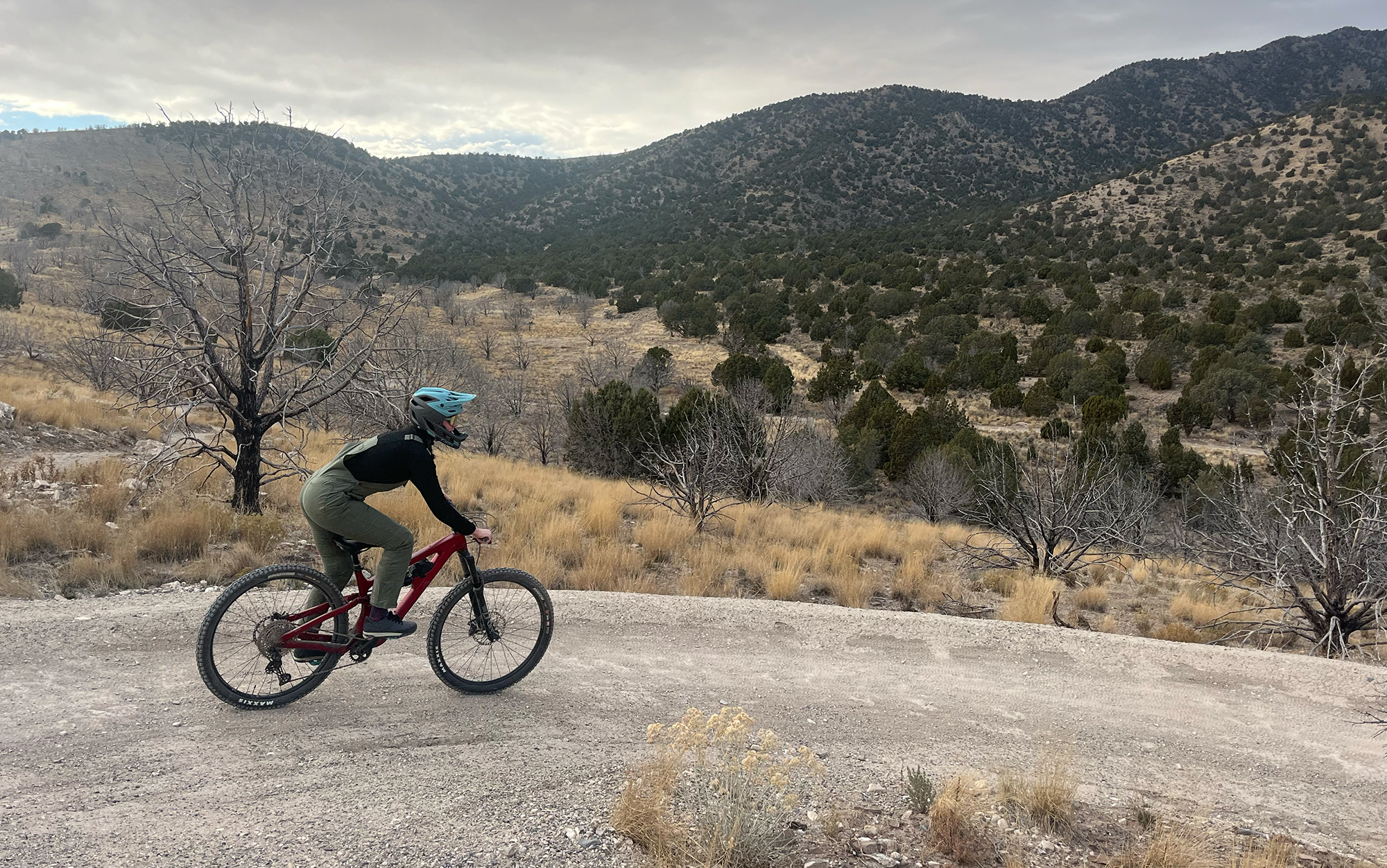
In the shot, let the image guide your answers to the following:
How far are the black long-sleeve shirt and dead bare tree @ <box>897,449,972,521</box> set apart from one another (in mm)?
19981

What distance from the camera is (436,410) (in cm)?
391

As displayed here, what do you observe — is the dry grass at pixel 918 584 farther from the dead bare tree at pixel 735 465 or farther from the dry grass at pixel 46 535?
the dry grass at pixel 46 535

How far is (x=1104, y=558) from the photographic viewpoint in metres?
11.9

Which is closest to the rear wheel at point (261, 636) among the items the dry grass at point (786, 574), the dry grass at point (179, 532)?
the dry grass at point (179, 532)

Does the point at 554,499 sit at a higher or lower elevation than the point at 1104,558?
higher

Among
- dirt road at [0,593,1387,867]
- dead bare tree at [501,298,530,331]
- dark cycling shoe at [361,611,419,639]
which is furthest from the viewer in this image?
dead bare tree at [501,298,530,331]

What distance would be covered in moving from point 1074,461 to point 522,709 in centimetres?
→ 1148

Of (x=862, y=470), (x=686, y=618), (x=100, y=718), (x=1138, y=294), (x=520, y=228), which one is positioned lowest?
(x=862, y=470)

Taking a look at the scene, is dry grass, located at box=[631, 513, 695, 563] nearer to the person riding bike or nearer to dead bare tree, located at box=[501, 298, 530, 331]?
the person riding bike

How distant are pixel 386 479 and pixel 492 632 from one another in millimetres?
1301

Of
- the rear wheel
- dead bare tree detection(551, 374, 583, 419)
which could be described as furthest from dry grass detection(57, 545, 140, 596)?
dead bare tree detection(551, 374, 583, 419)

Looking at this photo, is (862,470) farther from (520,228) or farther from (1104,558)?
(520,228)

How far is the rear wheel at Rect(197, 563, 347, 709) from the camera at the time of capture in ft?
12.8

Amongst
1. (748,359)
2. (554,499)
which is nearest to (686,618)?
(554,499)
